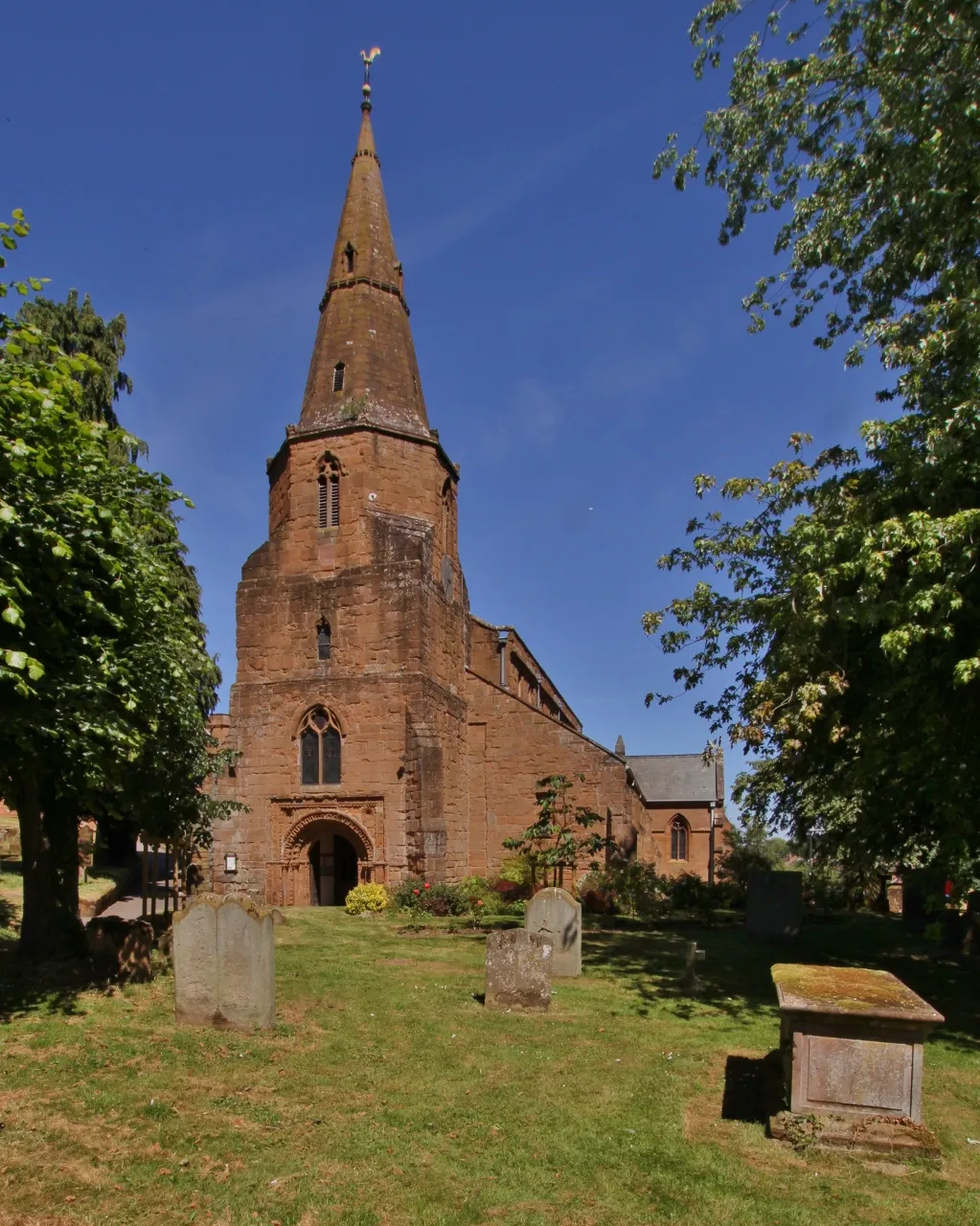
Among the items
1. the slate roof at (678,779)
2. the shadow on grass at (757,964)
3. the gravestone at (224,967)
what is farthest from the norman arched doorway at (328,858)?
the slate roof at (678,779)

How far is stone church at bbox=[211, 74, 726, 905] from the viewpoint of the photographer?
81.5ft

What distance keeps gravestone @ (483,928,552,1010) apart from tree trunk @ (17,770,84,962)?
5.51 meters

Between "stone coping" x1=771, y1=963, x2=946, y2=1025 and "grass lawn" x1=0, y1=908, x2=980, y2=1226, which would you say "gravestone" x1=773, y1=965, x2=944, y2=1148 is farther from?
"grass lawn" x1=0, y1=908, x2=980, y2=1226

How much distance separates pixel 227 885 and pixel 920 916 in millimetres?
17743

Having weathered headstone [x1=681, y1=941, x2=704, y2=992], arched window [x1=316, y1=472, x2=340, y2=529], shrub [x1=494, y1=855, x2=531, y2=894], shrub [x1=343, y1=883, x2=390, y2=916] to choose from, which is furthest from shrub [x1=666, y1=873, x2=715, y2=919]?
arched window [x1=316, y1=472, x2=340, y2=529]

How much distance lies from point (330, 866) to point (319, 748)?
11.9 feet

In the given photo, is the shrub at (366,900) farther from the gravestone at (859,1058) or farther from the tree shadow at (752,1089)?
the gravestone at (859,1058)

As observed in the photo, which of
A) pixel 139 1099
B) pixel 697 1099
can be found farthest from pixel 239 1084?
pixel 697 1099

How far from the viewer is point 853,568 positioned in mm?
9859

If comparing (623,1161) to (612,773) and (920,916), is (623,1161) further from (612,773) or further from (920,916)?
(612,773)

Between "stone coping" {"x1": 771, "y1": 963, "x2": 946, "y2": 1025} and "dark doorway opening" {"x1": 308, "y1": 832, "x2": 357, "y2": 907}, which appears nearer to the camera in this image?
"stone coping" {"x1": 771, "y1": 963, "x2": 946, "y2": 1025}

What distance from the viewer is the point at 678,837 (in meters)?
49.2

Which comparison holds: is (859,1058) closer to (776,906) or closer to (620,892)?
(776,906)

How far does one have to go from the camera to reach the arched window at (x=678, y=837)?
48719mm
